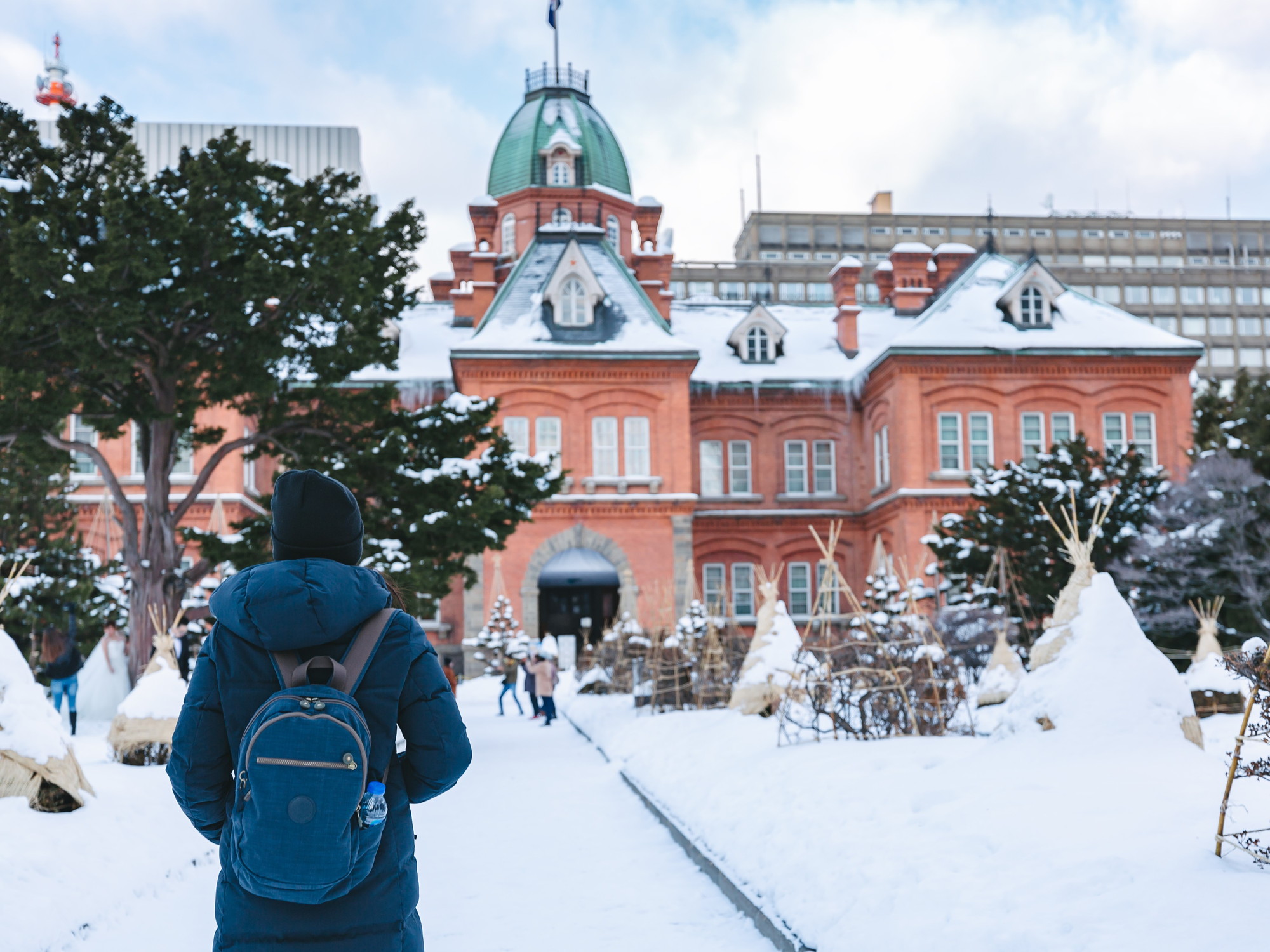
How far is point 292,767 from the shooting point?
3.09 m

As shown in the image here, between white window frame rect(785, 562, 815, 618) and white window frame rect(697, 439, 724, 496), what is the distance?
3.45m

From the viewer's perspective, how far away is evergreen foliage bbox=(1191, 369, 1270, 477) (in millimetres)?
26766

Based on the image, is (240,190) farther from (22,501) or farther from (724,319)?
(724,319)

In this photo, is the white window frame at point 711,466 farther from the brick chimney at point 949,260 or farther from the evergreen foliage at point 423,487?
the evergreen foliage at point 423,487

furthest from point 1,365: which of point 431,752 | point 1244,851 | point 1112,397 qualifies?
point 1112,397

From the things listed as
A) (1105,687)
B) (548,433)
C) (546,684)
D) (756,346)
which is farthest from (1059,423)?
(1105,687)

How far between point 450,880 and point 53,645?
9572mm

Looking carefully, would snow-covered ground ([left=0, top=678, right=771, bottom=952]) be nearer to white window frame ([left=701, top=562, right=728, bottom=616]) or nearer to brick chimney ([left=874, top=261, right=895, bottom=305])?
white window frame ([left=701, top=562, right=728, bottom=616])

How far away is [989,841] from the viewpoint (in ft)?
18.7

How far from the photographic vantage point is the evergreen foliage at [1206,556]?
20656mm

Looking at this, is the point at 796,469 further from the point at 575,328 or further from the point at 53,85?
the point at 53,85

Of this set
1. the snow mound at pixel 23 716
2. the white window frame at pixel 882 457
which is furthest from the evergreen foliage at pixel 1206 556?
the snow mound at pixel 23 716

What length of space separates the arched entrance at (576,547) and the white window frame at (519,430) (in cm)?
268

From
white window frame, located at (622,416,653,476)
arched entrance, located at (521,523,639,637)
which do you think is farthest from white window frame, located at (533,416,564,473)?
arched entrance, located at (521,523,639,637)
